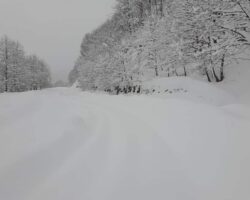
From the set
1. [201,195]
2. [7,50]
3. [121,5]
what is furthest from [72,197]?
[7,50]

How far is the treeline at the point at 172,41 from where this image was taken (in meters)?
15.8

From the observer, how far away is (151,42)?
108 feet

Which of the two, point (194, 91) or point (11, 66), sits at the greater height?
point (11, 66)

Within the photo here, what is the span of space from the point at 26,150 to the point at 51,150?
2.19 ft

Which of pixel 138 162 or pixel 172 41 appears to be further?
pixel 172 41

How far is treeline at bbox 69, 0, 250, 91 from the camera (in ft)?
51.9

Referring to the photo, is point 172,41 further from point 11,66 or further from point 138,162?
point 11,66

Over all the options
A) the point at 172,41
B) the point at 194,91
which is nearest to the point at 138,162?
the point at 194,91

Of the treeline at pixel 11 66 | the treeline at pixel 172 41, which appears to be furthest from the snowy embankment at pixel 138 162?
the treeline at pixel 11 66

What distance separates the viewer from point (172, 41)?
1040 inches

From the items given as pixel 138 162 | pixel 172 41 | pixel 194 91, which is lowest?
pixel 138 162

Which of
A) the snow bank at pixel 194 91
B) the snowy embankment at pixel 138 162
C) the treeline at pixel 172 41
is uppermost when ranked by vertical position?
the treeline at pixel 172 41

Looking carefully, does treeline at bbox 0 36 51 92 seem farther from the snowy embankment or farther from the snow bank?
the snowy embankment

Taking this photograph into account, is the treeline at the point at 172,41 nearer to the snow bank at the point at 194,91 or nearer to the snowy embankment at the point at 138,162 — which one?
the snow bank at the point at 194,91
